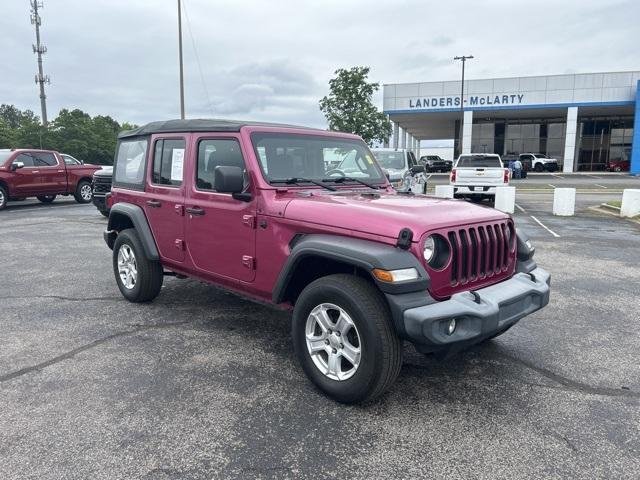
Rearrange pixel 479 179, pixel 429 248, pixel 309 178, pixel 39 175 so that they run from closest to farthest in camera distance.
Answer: pixel 429 248 → pixel 309 178 → pixel 479 179 → pixel 39 175

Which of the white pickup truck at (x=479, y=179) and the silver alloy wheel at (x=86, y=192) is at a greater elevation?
the white pickup truck at (x=479, y=179)

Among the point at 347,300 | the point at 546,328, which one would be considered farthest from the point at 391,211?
the point at 546,328

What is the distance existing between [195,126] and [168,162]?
1.78ft

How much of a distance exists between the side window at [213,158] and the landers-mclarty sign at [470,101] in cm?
4038

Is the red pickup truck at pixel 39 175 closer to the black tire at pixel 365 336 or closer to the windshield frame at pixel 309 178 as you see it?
the windshield frame at pixel 309 178

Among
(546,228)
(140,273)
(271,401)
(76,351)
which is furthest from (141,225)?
(546,228)

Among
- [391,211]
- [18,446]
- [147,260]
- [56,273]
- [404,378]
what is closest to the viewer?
[18,446]

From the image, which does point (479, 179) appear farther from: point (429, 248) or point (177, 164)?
point (429, 248)

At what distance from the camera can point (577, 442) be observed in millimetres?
2881

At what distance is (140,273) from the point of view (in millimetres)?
5230

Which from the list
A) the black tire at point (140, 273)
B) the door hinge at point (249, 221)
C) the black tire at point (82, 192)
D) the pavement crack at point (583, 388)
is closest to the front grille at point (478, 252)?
the pavement crack at point (583, 388)

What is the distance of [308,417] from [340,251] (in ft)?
3.50

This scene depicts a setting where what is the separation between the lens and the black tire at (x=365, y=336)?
2.98 m

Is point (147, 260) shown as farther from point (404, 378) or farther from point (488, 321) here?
point (488, 321)
